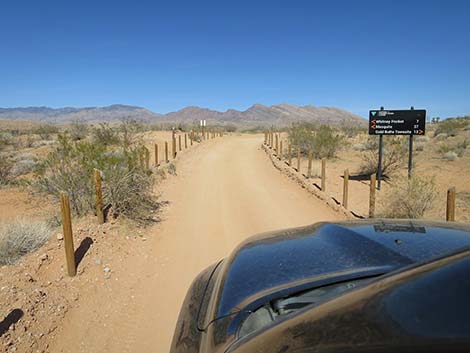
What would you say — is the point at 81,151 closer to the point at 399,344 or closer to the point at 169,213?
the point at 169,213

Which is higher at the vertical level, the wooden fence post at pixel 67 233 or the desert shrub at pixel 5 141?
the desert shrub at pixel 5 141

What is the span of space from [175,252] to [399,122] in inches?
391

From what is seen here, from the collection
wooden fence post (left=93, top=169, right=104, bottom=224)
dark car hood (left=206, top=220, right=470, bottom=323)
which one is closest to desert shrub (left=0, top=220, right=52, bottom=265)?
wooden fence post (left=93, top=169, right=104, bottom=224)

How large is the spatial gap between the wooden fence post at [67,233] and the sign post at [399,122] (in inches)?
438

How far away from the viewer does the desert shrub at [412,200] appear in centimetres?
869

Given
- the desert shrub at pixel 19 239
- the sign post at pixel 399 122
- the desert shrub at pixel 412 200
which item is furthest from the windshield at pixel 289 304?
the sign post at pixel 399 122

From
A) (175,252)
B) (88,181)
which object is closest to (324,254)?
(175,252)

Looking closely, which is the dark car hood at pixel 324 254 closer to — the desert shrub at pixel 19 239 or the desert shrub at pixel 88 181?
the desert shrub at pixel 19 239

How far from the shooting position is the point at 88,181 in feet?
27.1

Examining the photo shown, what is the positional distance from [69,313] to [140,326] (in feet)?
3.22

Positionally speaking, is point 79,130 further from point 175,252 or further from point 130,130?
point 175,252

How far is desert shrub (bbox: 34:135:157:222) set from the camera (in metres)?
8.25

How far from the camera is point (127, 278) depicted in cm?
580

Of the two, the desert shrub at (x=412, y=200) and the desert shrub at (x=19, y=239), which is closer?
the desert shrub at (x=19, y=239)
